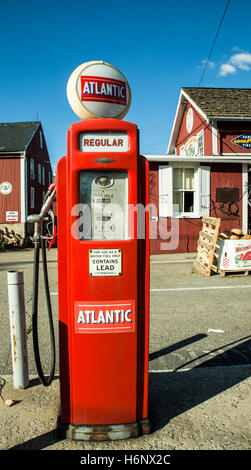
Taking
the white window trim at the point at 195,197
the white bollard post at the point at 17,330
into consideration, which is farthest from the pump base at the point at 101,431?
the white window trim at the point at 195,197

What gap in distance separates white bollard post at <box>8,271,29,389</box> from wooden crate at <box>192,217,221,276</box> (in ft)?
19.0

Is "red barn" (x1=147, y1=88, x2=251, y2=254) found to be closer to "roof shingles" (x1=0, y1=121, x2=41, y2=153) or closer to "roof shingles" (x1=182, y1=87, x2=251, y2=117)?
"roof shingles" (x1=182, y1=87, x2=251, y2=117)

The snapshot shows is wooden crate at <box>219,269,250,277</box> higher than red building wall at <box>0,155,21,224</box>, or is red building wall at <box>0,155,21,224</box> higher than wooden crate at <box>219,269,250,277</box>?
red building wall at <box>0,155,21,224</box>

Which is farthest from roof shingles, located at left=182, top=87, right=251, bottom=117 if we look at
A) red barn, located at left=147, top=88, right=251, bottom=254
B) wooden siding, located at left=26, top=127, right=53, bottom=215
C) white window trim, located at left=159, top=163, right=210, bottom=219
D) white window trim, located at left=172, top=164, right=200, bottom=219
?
wooden siding, located at left=26, top=127, right=53, bottom=215

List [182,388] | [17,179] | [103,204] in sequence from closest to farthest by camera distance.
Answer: [103,204]
[182,388]
[17,179]

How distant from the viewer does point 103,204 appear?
2227 mm

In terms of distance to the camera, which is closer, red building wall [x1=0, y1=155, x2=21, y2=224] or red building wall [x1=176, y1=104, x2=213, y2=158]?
red building wall [x1=176, y1=104, x2=213, y2=158]

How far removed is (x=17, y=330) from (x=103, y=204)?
151cm

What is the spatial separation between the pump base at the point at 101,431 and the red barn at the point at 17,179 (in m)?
18.7

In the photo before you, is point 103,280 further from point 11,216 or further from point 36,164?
point 36,164

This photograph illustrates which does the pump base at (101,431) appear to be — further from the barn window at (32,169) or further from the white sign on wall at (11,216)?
the barn window at (32,169)

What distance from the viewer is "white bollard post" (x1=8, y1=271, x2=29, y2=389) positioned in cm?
295

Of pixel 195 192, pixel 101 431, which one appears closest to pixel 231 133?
pixel 195 192

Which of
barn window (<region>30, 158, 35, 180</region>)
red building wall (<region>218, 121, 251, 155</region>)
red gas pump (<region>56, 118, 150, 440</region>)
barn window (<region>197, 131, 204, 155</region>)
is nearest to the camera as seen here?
red gas pump (<region>56, 118, 150, 440</region>)
